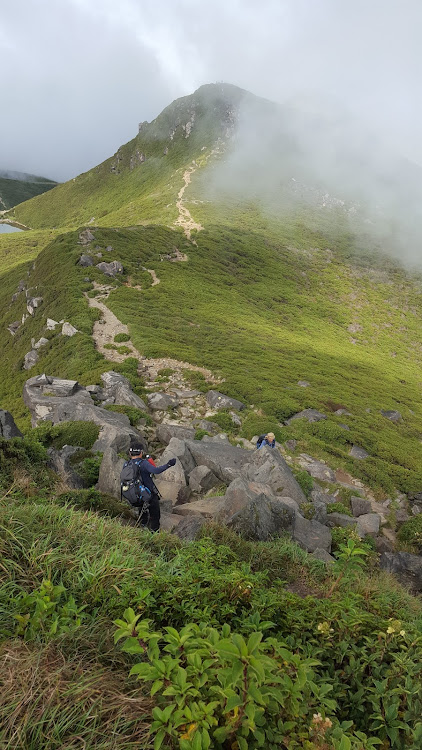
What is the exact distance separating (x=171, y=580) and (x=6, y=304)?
161 feet

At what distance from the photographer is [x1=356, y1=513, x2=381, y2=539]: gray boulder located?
1328 centimetres

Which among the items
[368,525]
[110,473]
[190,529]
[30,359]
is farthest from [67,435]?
[30,359]

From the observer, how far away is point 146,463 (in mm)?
8578

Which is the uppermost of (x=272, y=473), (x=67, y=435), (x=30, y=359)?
(x=272, y=473)

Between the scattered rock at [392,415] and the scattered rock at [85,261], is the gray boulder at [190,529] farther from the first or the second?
the scattered rock at [85,261]

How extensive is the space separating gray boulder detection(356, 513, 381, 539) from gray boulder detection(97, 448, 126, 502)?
8.47 metres

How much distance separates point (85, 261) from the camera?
134 ft

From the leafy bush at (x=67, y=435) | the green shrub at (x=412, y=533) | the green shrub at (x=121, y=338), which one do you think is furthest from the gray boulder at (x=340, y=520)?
the green shrub at (x=121, y=338)

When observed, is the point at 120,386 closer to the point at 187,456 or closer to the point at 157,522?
the point at 187,456

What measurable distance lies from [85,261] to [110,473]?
35688mm

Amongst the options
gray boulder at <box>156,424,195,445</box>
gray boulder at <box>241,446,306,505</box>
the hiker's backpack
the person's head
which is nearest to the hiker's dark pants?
the hiker's backpack

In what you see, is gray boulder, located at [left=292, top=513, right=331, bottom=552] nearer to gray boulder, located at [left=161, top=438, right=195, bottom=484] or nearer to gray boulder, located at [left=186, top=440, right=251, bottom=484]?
gray boulder, located at [left=186, top=440, right=251, bottom=484]

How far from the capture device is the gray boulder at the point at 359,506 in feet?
49.6

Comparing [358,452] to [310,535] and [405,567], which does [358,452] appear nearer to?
[405,567]
